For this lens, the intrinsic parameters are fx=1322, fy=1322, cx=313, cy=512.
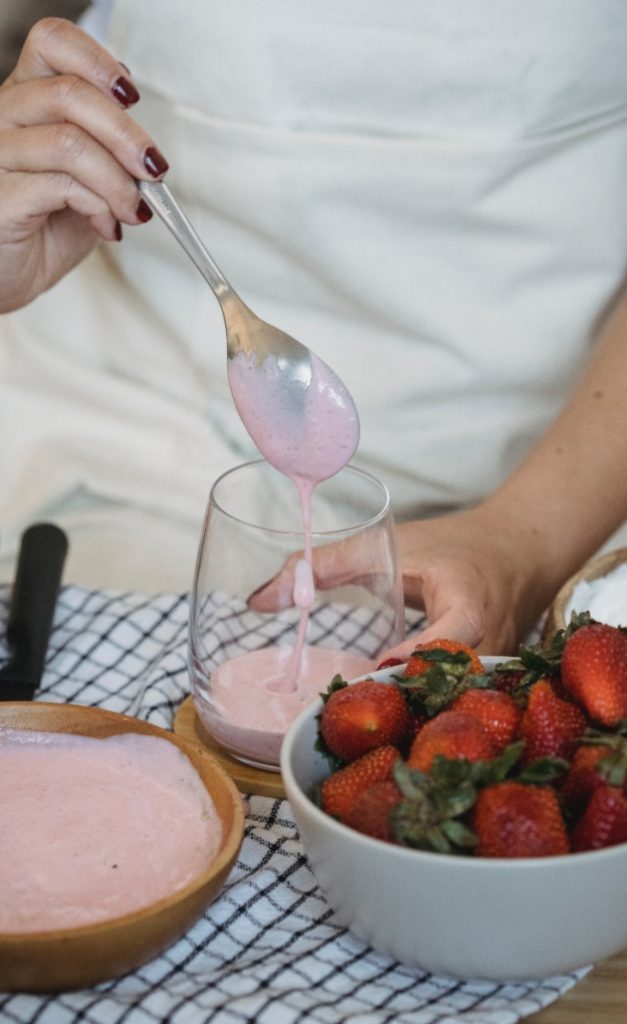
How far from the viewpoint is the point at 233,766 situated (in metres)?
0.80

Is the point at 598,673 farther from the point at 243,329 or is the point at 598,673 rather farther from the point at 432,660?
the point at 243,329

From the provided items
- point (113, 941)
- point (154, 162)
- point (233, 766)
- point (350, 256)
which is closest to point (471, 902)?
point (113, 941)

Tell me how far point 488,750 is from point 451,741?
0.02m

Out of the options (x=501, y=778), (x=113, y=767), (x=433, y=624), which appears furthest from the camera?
(x=433, y=624)

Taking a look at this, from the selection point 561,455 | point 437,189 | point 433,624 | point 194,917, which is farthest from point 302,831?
point 437,189

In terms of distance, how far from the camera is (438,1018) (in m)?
0.58

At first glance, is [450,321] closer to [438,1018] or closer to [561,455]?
[561,455]

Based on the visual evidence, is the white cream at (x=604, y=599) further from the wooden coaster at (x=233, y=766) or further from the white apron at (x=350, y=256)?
the white apron at (x=350, y=256)

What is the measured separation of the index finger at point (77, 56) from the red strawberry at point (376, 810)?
0.52m

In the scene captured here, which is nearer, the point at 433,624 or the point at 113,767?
the point at 113,767

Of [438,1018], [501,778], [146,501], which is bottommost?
[146,501]

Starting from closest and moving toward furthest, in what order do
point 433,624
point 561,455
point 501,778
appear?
1. point 501,778
2. point 433,624
3. point 561,455

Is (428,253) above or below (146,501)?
above

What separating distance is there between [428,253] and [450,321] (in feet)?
0.20
